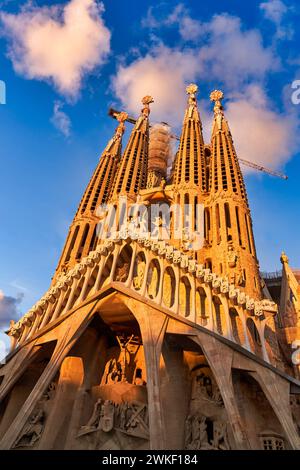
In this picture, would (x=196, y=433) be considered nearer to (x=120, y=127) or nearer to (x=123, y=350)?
(x=123, y=350)

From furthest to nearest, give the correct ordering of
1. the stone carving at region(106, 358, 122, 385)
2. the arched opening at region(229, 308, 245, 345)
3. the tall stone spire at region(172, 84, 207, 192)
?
the tall stone spire at region(172, 84, 207, 192) → the stone carving at region(106, 358, 122, 385) → the arched opening at region(229, 308, 245, 345)

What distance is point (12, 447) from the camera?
11969mm

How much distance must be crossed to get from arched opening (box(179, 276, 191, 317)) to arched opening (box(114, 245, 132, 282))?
2.49 metres

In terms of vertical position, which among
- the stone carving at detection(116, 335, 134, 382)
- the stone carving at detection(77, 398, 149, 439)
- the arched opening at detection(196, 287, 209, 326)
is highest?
the arched opening at detection(196, 287, 209, 326)

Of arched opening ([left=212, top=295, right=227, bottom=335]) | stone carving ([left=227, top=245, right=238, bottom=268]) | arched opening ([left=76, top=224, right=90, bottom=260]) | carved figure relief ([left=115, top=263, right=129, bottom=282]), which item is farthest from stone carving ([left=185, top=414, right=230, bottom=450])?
arched opening ([left=76, top=224, right=90, bottom=260])

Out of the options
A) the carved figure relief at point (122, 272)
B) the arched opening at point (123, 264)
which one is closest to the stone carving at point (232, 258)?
the arched opening at point (123, 264)

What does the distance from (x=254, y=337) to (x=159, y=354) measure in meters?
4.40

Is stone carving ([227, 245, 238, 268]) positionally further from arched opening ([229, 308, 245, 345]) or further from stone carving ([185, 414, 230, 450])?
stone carving ([185, 414, 230, 450])

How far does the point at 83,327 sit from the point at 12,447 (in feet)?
15.2

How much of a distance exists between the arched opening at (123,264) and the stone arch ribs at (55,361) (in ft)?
5.21

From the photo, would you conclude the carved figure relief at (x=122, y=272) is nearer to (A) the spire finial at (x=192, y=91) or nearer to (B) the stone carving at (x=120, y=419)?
(B) the stone carving at (x=120, y=419)

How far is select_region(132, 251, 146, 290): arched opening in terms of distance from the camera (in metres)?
15.7

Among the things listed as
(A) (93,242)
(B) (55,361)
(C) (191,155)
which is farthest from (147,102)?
(B) (55,361)

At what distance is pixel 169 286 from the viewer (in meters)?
16.2
